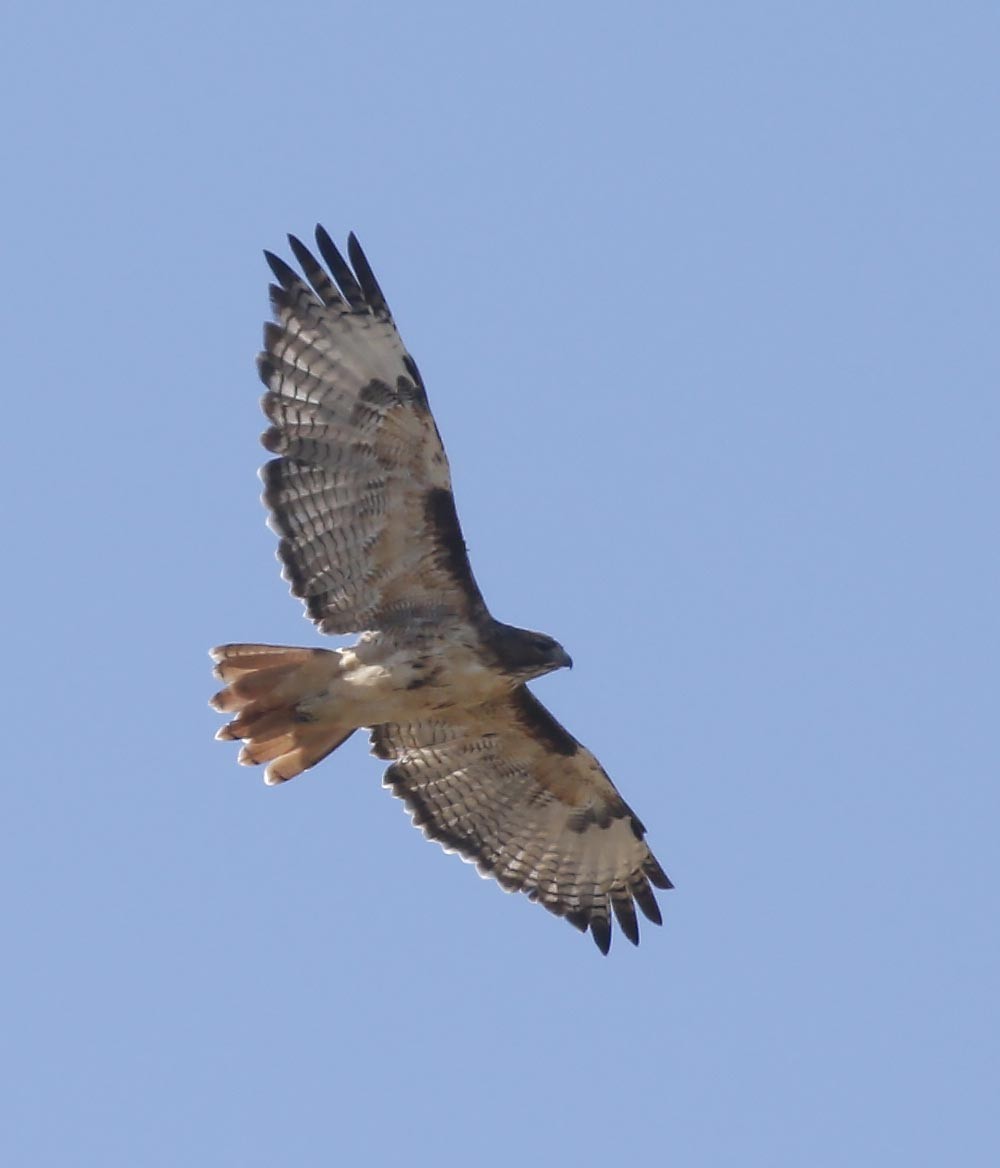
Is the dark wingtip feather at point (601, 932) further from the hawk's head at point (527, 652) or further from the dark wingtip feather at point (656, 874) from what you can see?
the hawk's head at point (527, 652)

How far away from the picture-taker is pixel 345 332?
12500mm

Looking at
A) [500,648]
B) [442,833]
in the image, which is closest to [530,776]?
[442,833]

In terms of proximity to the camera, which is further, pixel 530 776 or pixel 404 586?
pixel 530 776

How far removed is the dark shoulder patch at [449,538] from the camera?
1244 cm

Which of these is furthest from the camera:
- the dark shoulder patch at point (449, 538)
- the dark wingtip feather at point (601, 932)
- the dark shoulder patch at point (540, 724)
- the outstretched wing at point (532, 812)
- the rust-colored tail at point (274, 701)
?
the dark wingtip feather at point (601, 932)

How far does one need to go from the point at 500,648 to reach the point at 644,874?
2245 millimetres

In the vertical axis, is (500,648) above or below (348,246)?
below

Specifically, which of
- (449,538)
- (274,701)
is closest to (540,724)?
(449,538)

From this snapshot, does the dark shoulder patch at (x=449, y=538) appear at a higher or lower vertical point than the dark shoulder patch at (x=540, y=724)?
higher

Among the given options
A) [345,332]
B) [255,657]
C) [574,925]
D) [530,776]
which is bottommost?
[574,925]

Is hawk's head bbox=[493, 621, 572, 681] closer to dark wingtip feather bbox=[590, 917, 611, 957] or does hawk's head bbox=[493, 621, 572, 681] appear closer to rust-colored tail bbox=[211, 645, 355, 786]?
rust-colored tail bbox=[211, 645, 355, 786]

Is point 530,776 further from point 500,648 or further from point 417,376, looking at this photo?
point 417,376

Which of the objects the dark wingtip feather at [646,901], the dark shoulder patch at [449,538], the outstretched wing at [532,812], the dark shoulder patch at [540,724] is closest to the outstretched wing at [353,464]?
the dark shoulder patch at [449,538]

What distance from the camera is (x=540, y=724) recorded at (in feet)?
43.7
